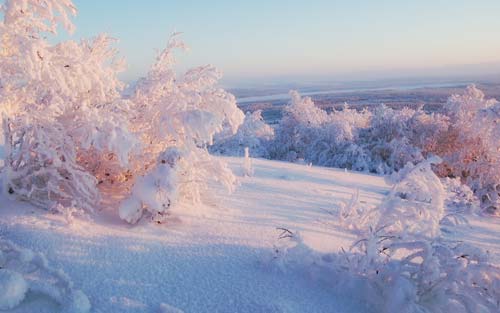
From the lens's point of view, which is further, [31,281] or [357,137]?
[357,137]

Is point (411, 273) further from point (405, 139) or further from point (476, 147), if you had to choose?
point (405, 139)

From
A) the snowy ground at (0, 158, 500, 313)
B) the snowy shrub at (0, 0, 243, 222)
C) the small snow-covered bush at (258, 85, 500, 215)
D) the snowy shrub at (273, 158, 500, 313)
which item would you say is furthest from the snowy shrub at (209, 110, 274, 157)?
the snowy shrub at (273, 158, 500, 313)

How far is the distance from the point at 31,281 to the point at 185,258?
1.16m

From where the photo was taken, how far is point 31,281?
2.88 m

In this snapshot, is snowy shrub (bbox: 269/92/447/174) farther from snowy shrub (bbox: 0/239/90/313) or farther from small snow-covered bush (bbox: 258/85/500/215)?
snowy shrub (bbox: 0/239/90/313)

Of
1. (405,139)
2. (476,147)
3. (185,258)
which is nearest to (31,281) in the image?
(185,258)

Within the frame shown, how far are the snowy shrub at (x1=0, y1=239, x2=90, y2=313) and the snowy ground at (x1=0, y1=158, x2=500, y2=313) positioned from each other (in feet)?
0.21

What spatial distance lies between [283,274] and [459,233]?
12.3 feet

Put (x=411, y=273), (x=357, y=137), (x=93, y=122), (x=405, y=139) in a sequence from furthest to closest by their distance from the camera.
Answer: (x=357, y=137)
(x=405, y=139)
(x=93, y=122)
(x=411, y=273)

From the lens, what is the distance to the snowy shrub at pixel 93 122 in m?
3.64

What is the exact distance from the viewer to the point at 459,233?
5906mm

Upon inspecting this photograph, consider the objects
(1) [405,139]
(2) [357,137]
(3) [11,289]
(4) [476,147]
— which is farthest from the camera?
(2) [357,137]

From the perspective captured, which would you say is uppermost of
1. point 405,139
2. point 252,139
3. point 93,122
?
point 93,122

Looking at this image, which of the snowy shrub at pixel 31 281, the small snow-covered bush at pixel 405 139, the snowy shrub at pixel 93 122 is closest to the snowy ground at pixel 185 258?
the snowy shrub at pixel 31 281
